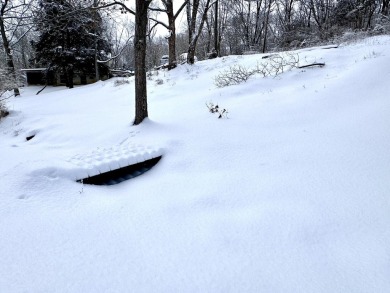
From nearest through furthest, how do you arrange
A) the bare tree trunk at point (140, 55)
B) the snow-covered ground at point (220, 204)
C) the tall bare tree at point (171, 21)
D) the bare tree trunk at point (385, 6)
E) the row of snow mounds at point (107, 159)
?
the snow-covered ground at point (220, 204) < the row of snow mounds at point (107, 159) < the bare tree trunk at point (140, 55) < the tall bare tree at point (171, 21) < the bare tree trunk at point (385, 6)

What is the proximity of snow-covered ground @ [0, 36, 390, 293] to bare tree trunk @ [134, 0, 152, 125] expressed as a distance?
1.58 feet

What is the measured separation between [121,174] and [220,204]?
5.46 ft

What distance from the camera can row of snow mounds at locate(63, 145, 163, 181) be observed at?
3.54 m

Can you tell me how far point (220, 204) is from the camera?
9.49ft

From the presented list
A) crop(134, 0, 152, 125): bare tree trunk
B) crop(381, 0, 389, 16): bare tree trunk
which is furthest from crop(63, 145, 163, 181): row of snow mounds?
crop(381, 0, 389, 16): bare tree trunk

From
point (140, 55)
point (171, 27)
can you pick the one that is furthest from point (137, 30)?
point (171, 27)

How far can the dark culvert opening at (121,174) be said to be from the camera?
3582 millimetres

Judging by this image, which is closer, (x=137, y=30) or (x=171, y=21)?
(x=137, y=30)

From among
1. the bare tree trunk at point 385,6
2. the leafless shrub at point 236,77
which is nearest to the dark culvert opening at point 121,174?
the leafless shrub at point 236,77

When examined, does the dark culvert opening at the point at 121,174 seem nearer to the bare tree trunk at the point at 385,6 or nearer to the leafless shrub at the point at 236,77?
the leafless shrub at the point at 236,77

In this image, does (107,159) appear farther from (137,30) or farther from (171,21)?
(171,21)

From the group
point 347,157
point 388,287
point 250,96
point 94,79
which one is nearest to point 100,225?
point 388,287

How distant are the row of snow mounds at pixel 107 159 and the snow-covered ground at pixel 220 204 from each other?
20 millimetres

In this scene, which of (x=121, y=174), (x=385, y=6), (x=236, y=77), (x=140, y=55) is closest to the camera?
(x=121, y=174)
